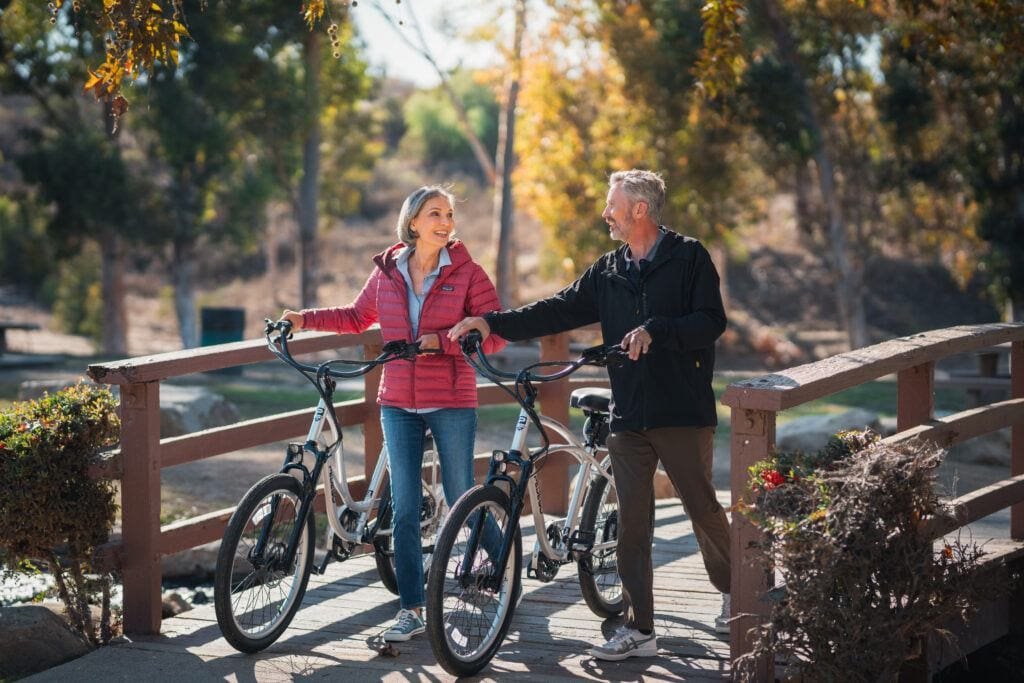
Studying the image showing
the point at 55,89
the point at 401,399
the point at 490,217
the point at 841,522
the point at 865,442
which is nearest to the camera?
the point at 841,522

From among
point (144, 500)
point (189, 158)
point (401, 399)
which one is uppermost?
point (189, 158)

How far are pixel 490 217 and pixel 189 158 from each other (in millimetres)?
19011

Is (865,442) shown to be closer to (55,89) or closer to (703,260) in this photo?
(703,260)

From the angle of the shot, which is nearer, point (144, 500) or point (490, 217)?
point (144, 500)

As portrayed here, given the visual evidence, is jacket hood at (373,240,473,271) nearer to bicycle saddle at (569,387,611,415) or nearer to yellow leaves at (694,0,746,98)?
bicycle saddle at (569,387,611,415)

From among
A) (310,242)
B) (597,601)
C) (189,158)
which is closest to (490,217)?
(310,242)

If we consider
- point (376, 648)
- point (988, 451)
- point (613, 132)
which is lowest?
point (376, 648)

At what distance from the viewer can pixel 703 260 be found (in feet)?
16.4

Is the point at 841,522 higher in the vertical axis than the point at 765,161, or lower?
lower

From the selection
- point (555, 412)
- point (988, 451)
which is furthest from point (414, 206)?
point (988, 451)

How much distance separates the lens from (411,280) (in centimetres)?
550

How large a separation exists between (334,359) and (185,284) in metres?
20.4

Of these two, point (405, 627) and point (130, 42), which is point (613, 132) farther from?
point (405, 627)

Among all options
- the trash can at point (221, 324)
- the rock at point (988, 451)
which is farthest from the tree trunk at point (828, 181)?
the rock at point (988, 451)
